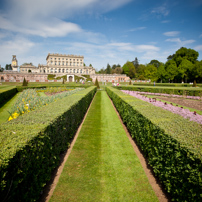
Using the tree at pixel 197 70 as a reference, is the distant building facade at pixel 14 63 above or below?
Answer: above

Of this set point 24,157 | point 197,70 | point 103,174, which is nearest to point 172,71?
point 197,70

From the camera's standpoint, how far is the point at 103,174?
14.0 feet

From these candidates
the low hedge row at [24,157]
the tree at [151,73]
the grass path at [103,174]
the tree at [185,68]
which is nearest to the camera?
the low hedge row at [24,157]

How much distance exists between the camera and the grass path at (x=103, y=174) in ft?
11.5

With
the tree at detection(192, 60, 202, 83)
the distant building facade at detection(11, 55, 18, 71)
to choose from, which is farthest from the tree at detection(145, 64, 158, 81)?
the distant building facade at detection(11, 55, 18, 71)

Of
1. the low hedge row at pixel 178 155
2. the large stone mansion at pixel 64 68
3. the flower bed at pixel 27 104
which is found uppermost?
the large stone mansion at pixel 64 68

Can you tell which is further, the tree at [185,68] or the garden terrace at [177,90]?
the tree at [185,68]

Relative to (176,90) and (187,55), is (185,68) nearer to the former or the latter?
(187,55)

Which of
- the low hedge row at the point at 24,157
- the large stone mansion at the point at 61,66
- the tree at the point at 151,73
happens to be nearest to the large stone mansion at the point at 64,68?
the large stone mansion at the point at 61,66

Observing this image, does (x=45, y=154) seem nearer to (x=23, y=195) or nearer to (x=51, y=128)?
(x=51, y=128)

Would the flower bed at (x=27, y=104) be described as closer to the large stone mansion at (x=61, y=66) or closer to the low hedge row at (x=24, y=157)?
the low hedge row at (x=24, y=157)

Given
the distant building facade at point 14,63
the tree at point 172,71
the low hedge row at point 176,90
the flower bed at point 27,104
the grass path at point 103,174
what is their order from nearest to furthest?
the grass path at point 103,174 < the flower bed at point 27,104 < the low hedge row at point 176,90 < the tree at point 172,71 < the distant building facade at point 14,63

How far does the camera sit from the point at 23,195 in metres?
2.52

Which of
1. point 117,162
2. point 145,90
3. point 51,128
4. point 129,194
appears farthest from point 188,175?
point 145,90
